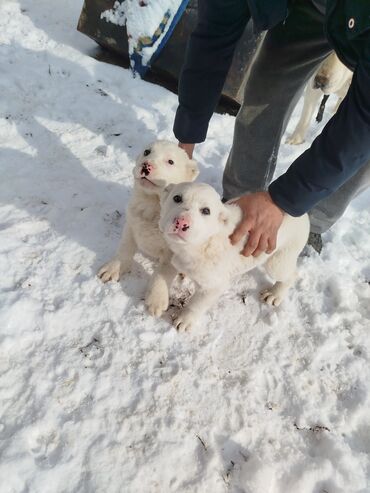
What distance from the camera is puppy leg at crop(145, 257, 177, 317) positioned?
2846 mm

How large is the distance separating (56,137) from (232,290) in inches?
94.0

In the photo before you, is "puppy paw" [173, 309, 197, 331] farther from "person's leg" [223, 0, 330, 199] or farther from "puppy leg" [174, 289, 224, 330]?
"person's leg" [223, 0, 330, 199]

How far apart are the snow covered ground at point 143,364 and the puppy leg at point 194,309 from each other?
0.27ft

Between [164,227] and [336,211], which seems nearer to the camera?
[164,227]

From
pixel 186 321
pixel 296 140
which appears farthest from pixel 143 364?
pixel 296 140

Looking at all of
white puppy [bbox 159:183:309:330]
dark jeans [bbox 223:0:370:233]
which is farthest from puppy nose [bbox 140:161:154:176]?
dark jeans [bbox 223:0:370:233]

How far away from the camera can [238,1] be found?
2.49 m

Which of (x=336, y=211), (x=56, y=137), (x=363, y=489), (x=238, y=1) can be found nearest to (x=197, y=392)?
(x=363, y=489)

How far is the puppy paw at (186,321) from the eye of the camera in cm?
280

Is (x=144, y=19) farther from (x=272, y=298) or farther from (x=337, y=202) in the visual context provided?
(x=272, y=298)

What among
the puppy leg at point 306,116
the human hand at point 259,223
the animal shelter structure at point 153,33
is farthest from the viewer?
the animal shelter structure at point 153,33

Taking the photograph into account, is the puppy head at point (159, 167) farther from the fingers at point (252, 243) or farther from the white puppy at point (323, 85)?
the white puppy at point (323, 85)

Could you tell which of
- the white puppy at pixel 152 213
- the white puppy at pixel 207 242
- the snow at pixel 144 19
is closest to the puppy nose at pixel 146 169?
the white puppy at pixel 152 213

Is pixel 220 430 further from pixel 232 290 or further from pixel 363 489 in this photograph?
pixel 232 290
